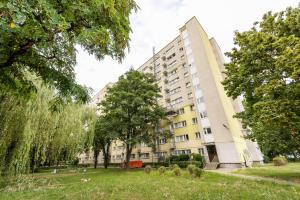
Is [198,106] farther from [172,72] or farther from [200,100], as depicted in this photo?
[172,72]

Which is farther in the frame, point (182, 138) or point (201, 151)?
point (182, 138)

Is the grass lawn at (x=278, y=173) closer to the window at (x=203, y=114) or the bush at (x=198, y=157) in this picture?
the bush at (x=198, y=157)

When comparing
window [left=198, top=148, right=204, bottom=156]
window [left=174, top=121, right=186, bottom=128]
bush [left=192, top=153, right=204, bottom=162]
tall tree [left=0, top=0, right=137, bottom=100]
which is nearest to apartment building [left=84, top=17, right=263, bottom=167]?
window [left=174, top=121, right=186, bottom=128]

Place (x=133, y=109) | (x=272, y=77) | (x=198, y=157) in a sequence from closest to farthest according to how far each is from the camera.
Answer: (x=272, y=77) → (x=133, y=109) → (x=198, y=157)

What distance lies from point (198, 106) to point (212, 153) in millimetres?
7673

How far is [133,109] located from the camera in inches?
911

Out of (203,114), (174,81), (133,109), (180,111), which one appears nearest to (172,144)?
(180,111)

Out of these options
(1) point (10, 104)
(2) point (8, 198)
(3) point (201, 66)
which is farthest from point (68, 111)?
(3) point (201, 66)

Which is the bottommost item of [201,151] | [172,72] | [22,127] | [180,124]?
[201,151]

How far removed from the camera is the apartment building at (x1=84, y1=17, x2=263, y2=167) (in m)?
23.7

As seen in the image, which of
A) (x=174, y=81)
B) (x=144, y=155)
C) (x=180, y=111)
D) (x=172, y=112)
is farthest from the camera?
(x=144, y=155)

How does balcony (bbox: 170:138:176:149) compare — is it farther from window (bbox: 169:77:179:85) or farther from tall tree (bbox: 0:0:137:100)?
tall tree (bbox: 0:0:137:100)

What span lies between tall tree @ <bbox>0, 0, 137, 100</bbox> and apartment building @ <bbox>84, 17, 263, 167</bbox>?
911 inches

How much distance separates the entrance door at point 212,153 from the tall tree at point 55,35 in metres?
25.2
